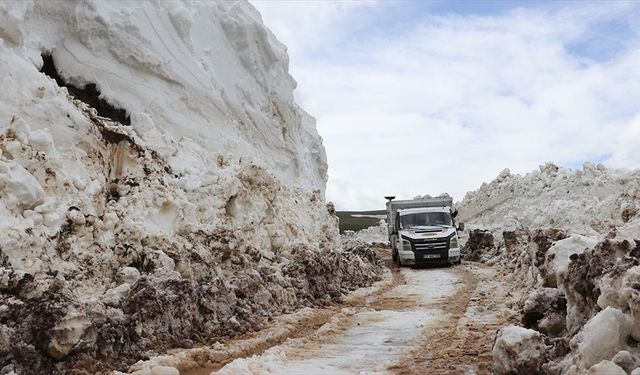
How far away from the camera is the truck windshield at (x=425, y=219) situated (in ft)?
73.9

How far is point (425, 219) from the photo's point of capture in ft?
74.1

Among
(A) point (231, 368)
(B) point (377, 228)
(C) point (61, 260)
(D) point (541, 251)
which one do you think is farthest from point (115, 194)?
(B) point (377, 228)

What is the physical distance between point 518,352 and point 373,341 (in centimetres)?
319

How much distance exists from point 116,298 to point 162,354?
0.94m

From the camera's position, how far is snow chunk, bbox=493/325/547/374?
5926 millimetres

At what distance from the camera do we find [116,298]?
25.0 feet

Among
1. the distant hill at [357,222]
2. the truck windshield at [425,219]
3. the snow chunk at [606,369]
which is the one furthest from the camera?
the distant hill at [357,222]

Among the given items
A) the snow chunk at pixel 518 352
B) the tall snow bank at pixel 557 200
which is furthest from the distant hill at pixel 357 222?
the snow chunk at pixel 518 352

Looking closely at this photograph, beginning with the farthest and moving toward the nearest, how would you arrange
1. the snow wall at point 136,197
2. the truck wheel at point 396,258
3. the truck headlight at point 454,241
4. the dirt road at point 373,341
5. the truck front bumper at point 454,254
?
the truck wheel at point 396,258 → the truck headlight at point 454,241 → the truck front bumper at point 454,254 → the dirt road at point 373,341 → the snow wall at point 136,197

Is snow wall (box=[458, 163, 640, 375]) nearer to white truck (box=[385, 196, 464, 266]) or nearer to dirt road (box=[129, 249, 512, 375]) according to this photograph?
dirt road (box=[129, 249, 512, 375])

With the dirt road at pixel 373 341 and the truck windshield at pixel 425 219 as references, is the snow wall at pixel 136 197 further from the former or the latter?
the truck windshield at pixel 425 219

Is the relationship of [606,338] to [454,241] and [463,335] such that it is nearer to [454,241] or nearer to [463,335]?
[463,335]

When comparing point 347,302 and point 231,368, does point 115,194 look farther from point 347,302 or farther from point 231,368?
point 347,302

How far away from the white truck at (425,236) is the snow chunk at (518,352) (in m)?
15.3
